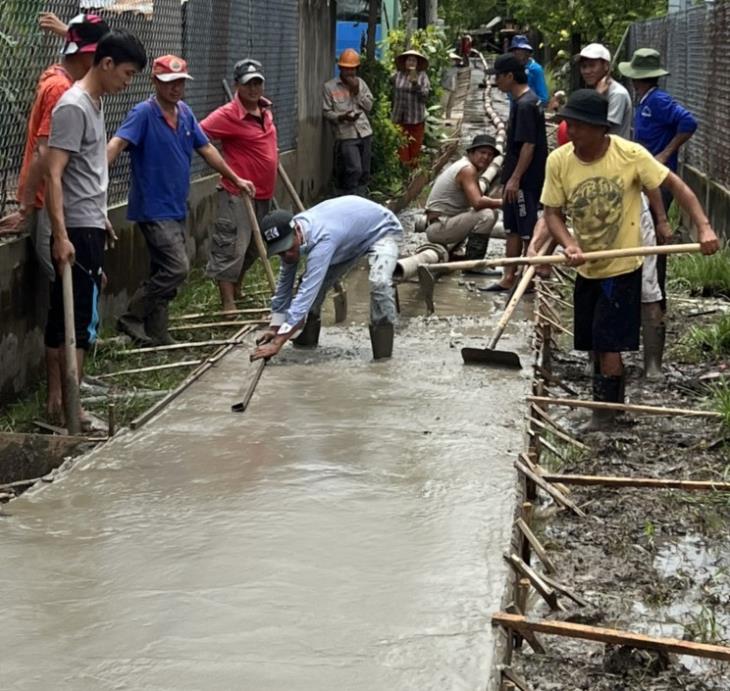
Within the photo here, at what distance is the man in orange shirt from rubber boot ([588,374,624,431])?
2944 millimetres

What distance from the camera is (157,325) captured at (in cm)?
862

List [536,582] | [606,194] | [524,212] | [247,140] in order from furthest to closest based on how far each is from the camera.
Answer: [524,212] → [247,140] → [606,194] → [536,582]

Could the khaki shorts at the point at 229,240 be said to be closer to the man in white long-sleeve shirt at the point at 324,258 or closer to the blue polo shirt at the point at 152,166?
the blue polo shirt at the point at 152,166

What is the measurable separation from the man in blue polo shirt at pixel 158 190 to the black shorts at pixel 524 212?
10.3 ft

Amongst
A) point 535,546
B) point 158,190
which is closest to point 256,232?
point 158,190

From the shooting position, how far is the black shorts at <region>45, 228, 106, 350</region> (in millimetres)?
6855

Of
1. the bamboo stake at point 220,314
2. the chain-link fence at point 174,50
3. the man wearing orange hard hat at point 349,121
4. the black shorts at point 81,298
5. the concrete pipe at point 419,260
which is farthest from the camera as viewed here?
the man wearing orange hard hat at point 349,121

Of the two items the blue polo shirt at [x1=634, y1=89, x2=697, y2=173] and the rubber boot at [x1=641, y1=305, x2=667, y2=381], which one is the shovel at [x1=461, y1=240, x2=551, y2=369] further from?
the blue polo shirt at [x1=634, y1=89, x2=697, y2=173]

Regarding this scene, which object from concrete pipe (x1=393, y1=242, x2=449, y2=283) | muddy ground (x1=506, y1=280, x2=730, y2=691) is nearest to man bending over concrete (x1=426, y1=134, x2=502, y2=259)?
concrete pipe (x1=393, y1=242, x2=449, y2=283)

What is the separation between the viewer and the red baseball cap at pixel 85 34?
22.5ft

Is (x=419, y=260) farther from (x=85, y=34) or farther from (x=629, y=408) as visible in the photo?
(x=85, y=34)

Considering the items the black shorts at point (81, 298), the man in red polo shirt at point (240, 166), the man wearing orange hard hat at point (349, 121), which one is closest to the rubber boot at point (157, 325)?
the man in red polo shirt at point (240, 166)

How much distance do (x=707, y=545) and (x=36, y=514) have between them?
2788 millimetres

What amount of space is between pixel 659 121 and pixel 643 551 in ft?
16.5
